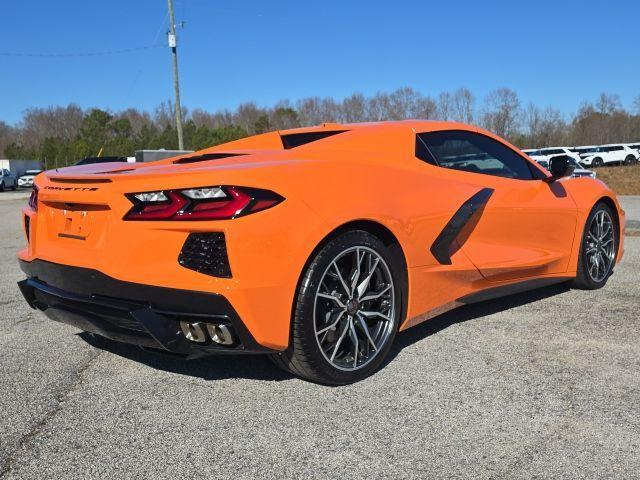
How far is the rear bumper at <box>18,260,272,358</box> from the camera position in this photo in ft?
8.41

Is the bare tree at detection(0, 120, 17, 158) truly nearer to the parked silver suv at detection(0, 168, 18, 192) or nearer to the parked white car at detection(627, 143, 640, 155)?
the parked silver suv at detection(0, 168, 18, 192)

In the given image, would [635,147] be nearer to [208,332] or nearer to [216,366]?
[216,366]

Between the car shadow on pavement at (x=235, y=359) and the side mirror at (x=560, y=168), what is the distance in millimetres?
1048

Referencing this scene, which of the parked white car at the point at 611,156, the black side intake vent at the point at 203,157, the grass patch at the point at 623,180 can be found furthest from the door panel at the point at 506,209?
the parked white car at the point at 611,156

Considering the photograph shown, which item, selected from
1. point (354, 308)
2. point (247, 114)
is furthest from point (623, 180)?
point (247, 114)

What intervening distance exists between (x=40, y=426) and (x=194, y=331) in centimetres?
80

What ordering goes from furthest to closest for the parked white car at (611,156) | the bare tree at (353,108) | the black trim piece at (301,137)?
the bare tree at (353,108)
the parked white car at (611,156)
the black trim piece at (301,137)

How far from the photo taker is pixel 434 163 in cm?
367

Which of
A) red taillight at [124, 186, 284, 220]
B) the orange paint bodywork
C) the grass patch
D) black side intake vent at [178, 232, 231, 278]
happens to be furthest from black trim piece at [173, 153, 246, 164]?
the grass patch

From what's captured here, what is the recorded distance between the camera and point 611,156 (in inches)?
1753

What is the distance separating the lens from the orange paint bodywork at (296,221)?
2.61 m

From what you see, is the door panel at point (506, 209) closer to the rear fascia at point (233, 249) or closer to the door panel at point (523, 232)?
the door panel at point (523, 232)

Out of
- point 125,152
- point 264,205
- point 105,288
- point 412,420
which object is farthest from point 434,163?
point 125,152

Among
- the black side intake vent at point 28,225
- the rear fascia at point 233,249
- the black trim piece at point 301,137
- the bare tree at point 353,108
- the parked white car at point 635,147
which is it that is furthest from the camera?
the bare tree at point 353,108
